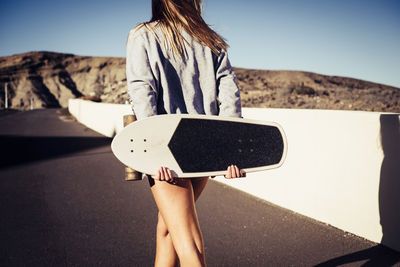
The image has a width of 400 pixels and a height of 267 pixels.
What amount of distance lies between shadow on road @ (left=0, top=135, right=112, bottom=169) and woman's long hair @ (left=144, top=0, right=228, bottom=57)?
6983 mm

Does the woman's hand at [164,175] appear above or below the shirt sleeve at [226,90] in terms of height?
below

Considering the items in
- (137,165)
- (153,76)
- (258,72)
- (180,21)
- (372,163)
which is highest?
(258,72)

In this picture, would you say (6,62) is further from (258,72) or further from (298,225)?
(298,225)

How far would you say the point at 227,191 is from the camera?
5.30 m

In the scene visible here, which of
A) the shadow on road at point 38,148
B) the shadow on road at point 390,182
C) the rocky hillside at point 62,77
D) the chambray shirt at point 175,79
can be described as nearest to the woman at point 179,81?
the chambray shirt at point 175,79

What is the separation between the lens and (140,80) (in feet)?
4.57

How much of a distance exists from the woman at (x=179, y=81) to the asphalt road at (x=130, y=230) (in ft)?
5.36

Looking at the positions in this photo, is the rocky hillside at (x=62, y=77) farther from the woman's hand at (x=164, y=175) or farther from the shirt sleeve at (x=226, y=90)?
the woman's hand at (x=164, y=175)

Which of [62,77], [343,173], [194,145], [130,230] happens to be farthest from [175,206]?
[62,77]

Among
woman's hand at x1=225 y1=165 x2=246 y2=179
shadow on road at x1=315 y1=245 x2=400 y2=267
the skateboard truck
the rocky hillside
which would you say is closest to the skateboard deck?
woman's hand at x1=225 y1=165 x2=246 y2=179

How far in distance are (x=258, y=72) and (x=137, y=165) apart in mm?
86763

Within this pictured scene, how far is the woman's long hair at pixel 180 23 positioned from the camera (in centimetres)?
146

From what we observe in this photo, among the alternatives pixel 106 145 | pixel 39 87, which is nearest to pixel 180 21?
pixel 106 145

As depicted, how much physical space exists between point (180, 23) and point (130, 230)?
2.74m
